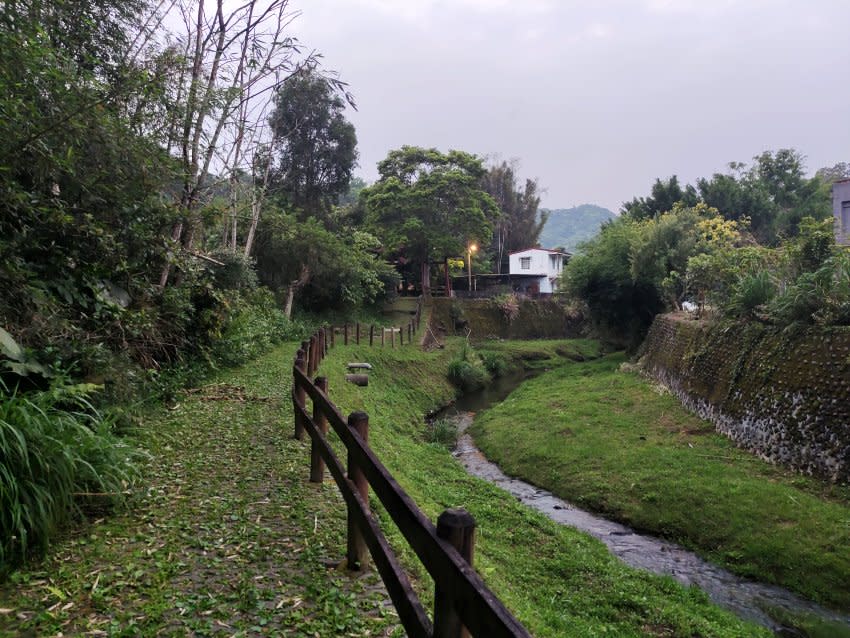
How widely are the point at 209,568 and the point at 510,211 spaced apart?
50.6 metres

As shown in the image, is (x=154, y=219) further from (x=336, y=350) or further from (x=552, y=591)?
(x=336, y=350)

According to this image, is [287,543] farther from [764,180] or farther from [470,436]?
[764,180]

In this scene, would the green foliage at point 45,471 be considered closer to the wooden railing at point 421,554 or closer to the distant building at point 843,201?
the wooden railing at point 421,554

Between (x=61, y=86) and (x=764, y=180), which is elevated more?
(x=764, y=180)

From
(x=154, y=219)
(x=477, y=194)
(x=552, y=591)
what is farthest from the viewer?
(x=477, y=194)

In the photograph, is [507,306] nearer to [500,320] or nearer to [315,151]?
[500,320]

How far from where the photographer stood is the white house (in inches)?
1825

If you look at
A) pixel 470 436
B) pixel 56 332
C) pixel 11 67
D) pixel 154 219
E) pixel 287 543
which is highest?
pixel 11 67

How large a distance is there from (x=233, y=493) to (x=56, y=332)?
2.94 m

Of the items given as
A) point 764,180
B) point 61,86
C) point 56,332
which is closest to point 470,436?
point 56,332

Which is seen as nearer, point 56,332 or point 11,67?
point 11,67

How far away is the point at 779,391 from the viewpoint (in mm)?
10633

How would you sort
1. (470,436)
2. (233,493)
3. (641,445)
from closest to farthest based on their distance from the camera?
(233,493), (641,445), (470,436)

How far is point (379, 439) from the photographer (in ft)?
34.1
